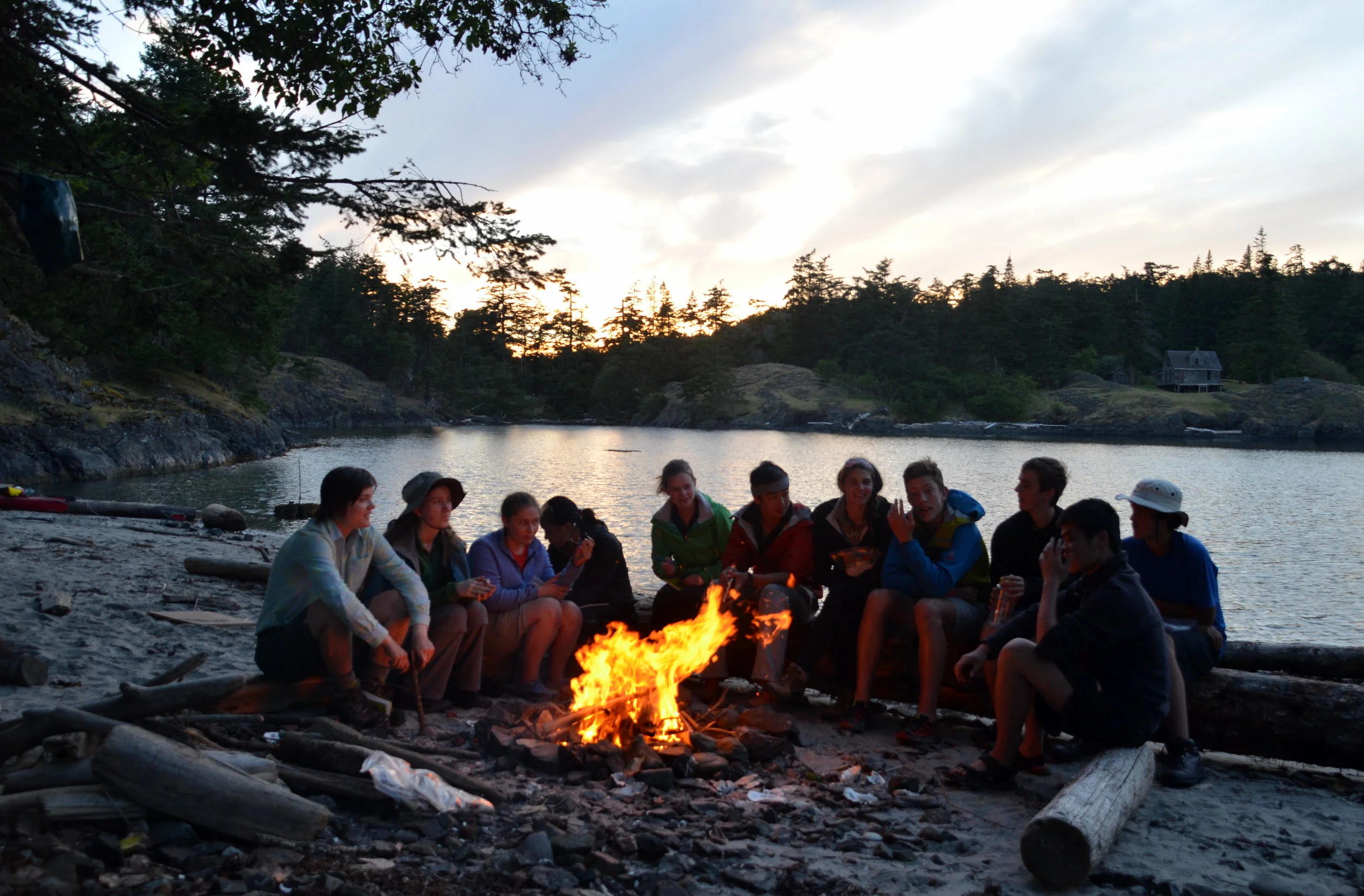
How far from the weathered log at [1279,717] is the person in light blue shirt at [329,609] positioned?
196 inches

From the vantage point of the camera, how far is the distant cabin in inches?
3342

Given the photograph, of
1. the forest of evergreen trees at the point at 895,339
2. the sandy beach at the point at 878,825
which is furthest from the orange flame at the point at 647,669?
the forest of evergreen trees at the point at 895,339

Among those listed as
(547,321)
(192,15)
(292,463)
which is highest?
(547,321)

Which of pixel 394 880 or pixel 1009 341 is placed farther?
pixel 1009 341

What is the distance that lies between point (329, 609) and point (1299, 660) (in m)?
6.86

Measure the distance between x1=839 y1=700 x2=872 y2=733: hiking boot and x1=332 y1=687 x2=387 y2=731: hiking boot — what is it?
3.10 meters

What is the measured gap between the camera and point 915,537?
258 inches

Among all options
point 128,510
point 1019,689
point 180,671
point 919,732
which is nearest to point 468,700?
point 180,671

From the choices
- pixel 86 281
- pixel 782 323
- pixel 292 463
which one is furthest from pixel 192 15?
pixel 782 323

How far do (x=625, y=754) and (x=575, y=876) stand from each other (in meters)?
1.49

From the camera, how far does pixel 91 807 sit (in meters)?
3.65

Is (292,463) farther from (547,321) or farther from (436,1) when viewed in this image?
(547,321)

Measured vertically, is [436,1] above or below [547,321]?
below

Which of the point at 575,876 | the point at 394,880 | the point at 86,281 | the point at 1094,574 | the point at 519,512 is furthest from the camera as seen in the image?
the point at 86,281
